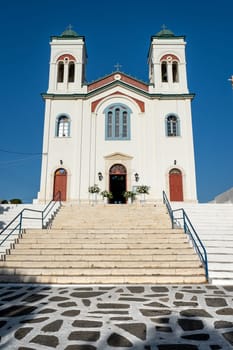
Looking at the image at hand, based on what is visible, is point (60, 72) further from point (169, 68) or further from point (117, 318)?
point (117, 318)

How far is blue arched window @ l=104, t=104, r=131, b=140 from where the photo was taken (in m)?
19.1

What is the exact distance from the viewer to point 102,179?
1817cm

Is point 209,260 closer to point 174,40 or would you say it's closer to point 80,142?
point 80,142

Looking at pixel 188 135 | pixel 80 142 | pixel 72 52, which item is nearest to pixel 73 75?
pixel 72 52

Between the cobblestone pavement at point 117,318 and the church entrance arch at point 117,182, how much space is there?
12842 millimetres

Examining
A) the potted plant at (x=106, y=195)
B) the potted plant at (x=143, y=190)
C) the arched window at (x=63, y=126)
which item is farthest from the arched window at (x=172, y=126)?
the arched window at (x=63, y=126)

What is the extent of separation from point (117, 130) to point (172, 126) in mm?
4204

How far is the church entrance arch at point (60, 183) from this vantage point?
17.8 meters

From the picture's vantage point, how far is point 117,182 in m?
19.1

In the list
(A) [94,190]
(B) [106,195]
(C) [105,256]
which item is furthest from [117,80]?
(C) [105,256]

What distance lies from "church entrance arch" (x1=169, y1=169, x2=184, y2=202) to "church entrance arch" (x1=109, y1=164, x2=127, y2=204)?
3.36 m

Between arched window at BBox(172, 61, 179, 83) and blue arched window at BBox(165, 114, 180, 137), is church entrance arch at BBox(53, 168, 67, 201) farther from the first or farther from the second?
arched window at BBox(172, 61, 179, 83)

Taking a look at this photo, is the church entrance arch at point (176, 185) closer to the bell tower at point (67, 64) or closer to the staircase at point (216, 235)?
the staircase at point (216, 235)

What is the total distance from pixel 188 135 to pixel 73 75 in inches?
425
